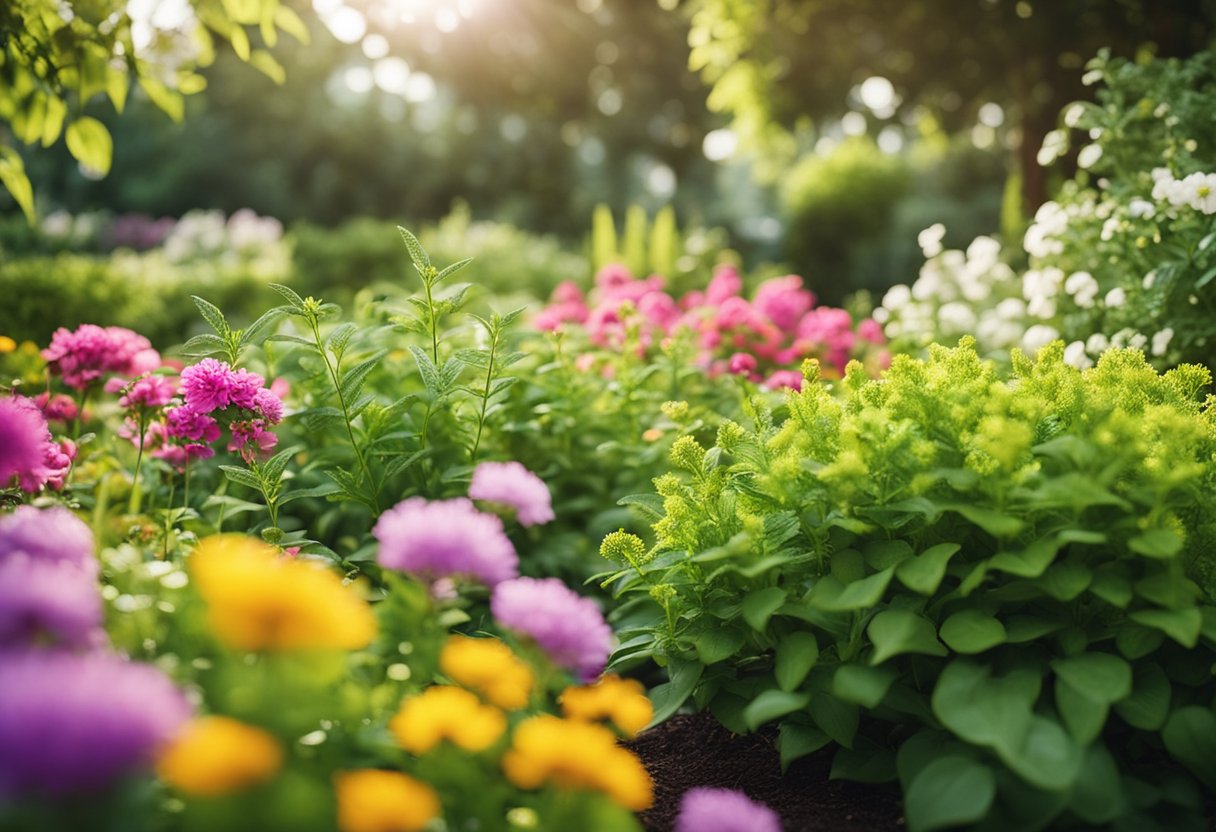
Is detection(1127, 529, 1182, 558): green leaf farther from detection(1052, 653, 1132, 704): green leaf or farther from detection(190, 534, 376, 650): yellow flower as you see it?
detection(190, 534, 376, 650): yellow flower

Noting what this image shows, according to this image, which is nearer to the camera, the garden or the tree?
the garden

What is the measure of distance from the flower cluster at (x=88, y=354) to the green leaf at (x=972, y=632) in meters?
2.22

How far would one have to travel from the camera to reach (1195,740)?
1566mm

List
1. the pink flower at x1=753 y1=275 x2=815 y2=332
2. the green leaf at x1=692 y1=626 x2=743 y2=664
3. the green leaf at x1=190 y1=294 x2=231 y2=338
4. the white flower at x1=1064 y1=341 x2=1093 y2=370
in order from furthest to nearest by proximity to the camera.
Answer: the pink flower at x1=753 y1=275 x2=815 y2=332 → the white flower at x1=1064 y1=341 x2=1093 y2=370 → the green leaf at x1=190 y1=294 x2=231 y2=338 → the green leaf at x1=692 y1=626 x2=743 y2=664

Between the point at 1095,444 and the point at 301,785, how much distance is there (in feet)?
4.81

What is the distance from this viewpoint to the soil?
1.76 m

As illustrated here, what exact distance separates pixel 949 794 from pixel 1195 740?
0.49 m

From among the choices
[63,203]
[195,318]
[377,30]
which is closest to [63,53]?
[195,318]

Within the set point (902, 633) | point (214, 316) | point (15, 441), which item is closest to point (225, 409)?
point (214, 316)

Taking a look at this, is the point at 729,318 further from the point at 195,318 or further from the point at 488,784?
the point at 195,318

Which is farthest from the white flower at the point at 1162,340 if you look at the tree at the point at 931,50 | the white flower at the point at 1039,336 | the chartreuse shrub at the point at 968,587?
the tree at the point at 931,50

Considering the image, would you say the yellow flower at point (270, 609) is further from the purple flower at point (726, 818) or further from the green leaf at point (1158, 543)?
the green leaf at point (1158, 543)

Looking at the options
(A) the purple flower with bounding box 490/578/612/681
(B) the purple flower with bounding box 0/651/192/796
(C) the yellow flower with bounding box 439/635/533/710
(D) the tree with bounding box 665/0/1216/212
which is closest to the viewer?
(B) the purple flower with bounding box 0/651/192/796

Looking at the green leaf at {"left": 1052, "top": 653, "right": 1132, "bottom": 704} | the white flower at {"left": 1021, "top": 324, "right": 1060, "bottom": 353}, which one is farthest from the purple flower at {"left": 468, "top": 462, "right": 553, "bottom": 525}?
the white flower at {"left": 1021, "top": 324, "right": 1060, "bottom": 353}
